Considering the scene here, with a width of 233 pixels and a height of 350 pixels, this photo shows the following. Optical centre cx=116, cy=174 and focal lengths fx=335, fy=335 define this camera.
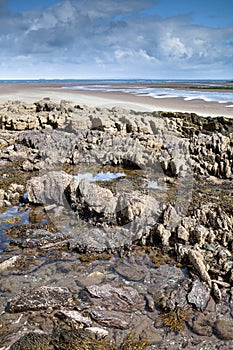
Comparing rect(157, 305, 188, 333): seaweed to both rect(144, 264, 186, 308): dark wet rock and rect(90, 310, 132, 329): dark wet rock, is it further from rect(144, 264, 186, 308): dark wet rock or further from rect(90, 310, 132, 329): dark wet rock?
rect(90, 310, 132, 329): dark wet rock

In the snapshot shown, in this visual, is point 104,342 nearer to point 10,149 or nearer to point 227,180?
point 227,180

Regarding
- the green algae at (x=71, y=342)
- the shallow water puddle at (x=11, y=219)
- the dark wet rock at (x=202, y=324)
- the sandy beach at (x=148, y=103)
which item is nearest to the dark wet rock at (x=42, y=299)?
the green algae at (x=71, y=342)

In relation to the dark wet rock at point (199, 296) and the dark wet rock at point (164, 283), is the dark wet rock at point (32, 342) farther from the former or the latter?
the dark wet rock at point (199, 296)

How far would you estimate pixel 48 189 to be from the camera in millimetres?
11914

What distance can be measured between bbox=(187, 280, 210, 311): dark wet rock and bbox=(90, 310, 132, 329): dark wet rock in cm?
141

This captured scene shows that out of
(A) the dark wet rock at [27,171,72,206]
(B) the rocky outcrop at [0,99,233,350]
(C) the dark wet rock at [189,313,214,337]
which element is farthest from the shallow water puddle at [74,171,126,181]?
(C) the dark wet rock at [189,313,214,337]

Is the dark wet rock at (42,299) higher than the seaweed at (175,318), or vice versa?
the dark wet rock at (42,299)

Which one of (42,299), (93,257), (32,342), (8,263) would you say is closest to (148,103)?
(93,257)

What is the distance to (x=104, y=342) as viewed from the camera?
20.5 feet

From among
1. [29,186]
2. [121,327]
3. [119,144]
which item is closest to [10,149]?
[119,144]

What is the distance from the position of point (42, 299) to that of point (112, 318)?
157 centimetres

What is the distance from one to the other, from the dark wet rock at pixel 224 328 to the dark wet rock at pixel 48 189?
6.77 m

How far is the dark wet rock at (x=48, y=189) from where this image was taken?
11.8m

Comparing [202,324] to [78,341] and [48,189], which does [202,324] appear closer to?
[78,341]
